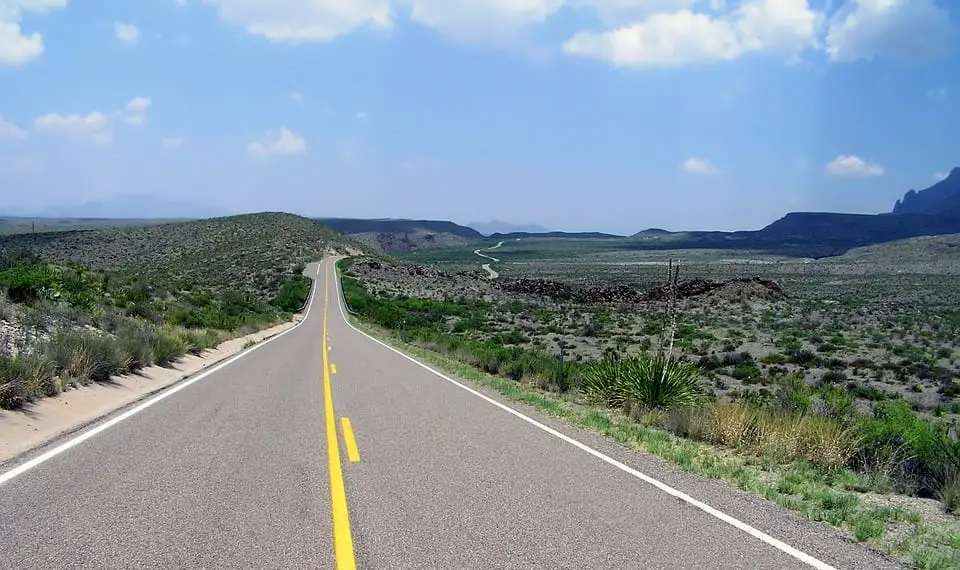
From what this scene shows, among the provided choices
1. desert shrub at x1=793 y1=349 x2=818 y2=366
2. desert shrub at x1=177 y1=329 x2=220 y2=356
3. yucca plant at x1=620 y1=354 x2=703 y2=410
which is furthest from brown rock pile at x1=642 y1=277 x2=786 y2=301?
yucca plant at x1=620 y1=354 x2=703 y2=410

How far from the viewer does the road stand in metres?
5.14

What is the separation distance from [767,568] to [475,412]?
7573 mm

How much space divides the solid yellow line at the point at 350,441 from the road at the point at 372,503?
0.06 m

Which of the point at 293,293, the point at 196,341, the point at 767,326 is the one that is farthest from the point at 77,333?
the point at 293,293

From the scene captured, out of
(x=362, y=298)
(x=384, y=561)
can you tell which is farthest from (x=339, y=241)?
(x=384, y=561)

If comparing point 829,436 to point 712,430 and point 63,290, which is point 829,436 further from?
point 63,290

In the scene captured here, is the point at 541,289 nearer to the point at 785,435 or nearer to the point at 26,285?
the point at 26,285

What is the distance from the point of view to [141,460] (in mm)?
7918

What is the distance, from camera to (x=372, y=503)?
6418 mm

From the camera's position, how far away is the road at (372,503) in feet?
16.9

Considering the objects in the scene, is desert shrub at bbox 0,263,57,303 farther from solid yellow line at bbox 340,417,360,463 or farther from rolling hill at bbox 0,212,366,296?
rolling hill at bbox 0,212,366,296

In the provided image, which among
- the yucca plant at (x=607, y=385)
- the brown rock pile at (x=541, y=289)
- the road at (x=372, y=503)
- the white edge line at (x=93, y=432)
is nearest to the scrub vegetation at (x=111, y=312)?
the white edge line at (x=93, y=432)

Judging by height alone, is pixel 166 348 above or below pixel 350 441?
below

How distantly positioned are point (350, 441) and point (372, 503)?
10.1ft
